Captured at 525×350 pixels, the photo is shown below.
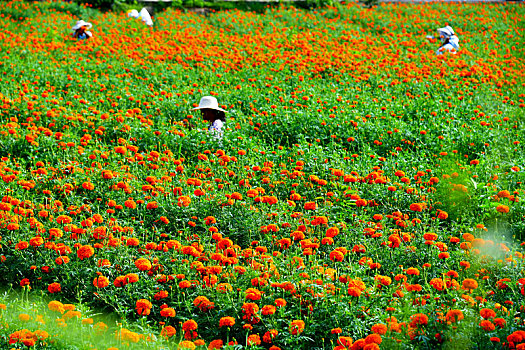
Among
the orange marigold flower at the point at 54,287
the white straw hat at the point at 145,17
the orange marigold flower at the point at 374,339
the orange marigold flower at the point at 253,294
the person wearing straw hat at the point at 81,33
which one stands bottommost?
the orange marigold flower at the point at 54,287

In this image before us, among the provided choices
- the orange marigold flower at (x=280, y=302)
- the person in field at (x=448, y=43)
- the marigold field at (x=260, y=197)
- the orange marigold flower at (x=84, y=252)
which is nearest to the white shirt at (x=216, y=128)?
the marigold field at (x=260, y=197)

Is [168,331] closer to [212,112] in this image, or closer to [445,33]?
[212,112]

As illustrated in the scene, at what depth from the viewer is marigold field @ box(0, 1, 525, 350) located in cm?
314

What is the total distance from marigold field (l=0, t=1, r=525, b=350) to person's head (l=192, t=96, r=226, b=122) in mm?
238

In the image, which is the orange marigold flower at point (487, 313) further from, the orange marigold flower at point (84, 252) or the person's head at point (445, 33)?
the person's head at point (445, 33)

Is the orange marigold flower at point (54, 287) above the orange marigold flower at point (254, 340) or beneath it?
beneath

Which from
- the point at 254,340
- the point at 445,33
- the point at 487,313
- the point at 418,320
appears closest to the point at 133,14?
the point at 445,33

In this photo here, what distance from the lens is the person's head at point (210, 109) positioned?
22.3ft

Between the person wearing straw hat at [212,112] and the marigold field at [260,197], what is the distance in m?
0.21

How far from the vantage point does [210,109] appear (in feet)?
22.5

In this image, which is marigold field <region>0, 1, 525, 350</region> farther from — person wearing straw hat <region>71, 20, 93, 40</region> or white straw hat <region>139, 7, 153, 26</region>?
white straw hat <region>139, 7, 153, 26</region>

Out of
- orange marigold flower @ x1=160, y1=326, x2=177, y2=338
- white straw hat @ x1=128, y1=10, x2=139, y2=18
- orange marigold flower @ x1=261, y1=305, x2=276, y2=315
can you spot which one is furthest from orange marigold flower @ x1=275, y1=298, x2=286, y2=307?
white straw hat @ x1=128, y1=10, x2=139, y2=18

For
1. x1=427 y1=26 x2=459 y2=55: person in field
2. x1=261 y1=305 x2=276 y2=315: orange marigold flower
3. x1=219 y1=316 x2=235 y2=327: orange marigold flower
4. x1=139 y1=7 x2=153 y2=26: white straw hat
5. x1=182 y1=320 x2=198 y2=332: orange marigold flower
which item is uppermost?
x1=427 y1=26 x2=459 y2=55: person in field

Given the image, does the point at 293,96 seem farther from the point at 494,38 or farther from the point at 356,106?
the point at 494,38
